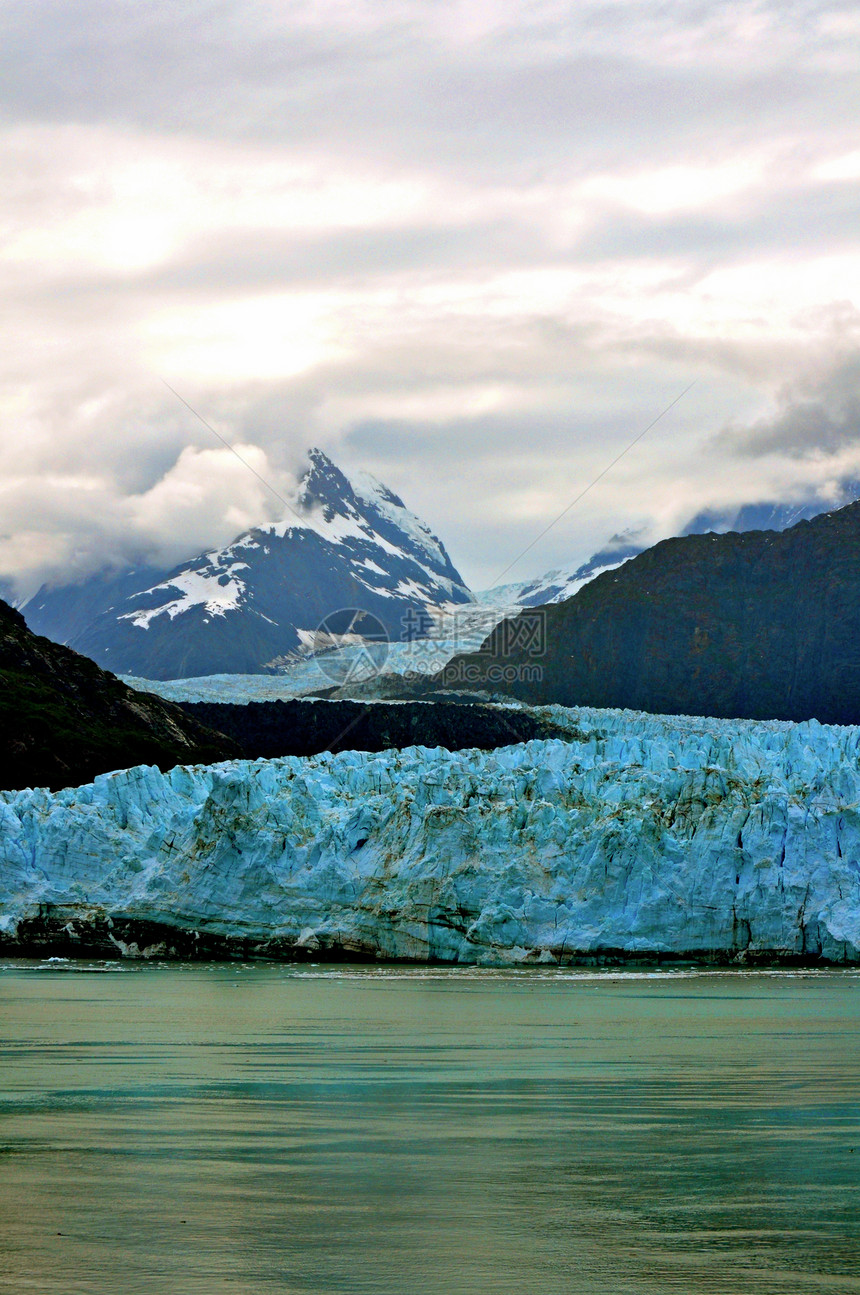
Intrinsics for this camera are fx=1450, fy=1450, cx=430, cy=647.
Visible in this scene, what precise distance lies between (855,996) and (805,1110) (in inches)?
681

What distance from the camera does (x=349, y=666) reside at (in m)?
164

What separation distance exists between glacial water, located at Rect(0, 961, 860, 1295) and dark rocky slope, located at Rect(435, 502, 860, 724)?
5728 inches

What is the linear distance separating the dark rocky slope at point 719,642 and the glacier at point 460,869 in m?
125

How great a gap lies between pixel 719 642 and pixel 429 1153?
177 metres

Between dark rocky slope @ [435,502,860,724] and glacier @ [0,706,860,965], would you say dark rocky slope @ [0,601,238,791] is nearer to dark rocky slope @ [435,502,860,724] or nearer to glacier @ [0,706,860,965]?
glacier @ [0,706,860,965]

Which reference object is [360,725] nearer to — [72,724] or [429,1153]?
[72,724]

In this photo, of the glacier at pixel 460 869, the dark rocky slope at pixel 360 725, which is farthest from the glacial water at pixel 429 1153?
the dark rocky slope at pixel 360 725

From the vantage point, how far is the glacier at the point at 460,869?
40.1 meters

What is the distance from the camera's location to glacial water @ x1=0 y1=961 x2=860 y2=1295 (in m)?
9.88

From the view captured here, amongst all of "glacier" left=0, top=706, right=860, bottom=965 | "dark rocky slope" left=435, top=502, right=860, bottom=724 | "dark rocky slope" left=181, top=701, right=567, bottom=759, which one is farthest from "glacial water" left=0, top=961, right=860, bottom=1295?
"dark rocky slope" left=435, top=502, right=860, bottom=724

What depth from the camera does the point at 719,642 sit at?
187m

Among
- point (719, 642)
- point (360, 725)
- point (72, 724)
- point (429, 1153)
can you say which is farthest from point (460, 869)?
point (719, 642)

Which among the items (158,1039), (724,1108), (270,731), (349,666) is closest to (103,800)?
(158,1039)

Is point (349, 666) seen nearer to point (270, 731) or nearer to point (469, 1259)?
point (270, 731)
